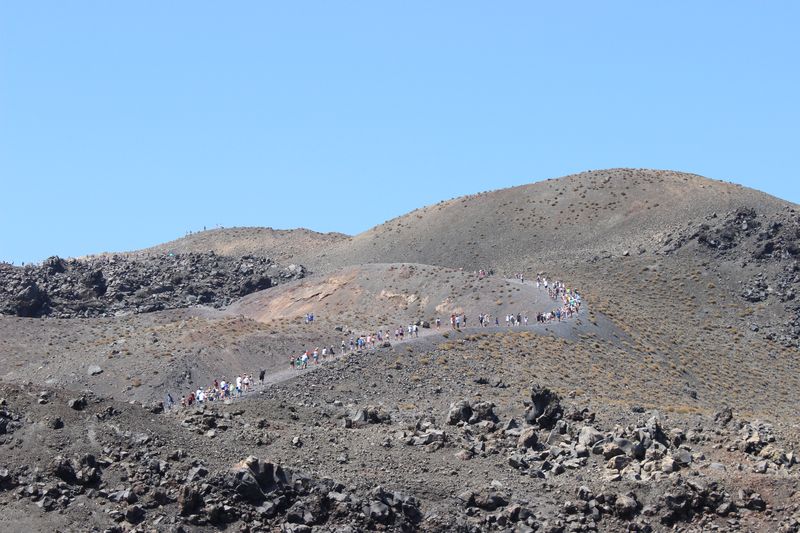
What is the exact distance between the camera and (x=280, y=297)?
112 m

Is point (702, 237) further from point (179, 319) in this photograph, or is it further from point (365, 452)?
point (365, 452)

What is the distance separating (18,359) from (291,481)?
49387 mm

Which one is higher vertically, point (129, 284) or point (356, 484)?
point (129, 284)

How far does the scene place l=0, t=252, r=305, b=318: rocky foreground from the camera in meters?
111

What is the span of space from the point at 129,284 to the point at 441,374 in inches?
2043

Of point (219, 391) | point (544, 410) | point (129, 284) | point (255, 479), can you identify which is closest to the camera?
point (255, 479)

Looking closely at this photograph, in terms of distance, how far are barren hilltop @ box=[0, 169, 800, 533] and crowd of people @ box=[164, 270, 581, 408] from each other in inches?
14.3

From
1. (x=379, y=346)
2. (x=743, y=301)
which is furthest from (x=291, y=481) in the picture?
(x=743, y=301)

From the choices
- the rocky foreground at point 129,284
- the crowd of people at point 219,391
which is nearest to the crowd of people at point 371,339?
the crowd of people at point 219,391

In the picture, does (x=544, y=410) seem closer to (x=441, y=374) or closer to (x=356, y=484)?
(x=356, y=484)

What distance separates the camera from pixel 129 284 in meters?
118

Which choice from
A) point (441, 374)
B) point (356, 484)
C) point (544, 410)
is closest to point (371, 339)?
point (441, 374)

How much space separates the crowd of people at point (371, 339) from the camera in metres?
71.3

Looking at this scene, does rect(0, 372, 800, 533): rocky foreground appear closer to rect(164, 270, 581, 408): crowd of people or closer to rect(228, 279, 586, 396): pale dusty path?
rect(164, 270, 581, 408): crowd of people
